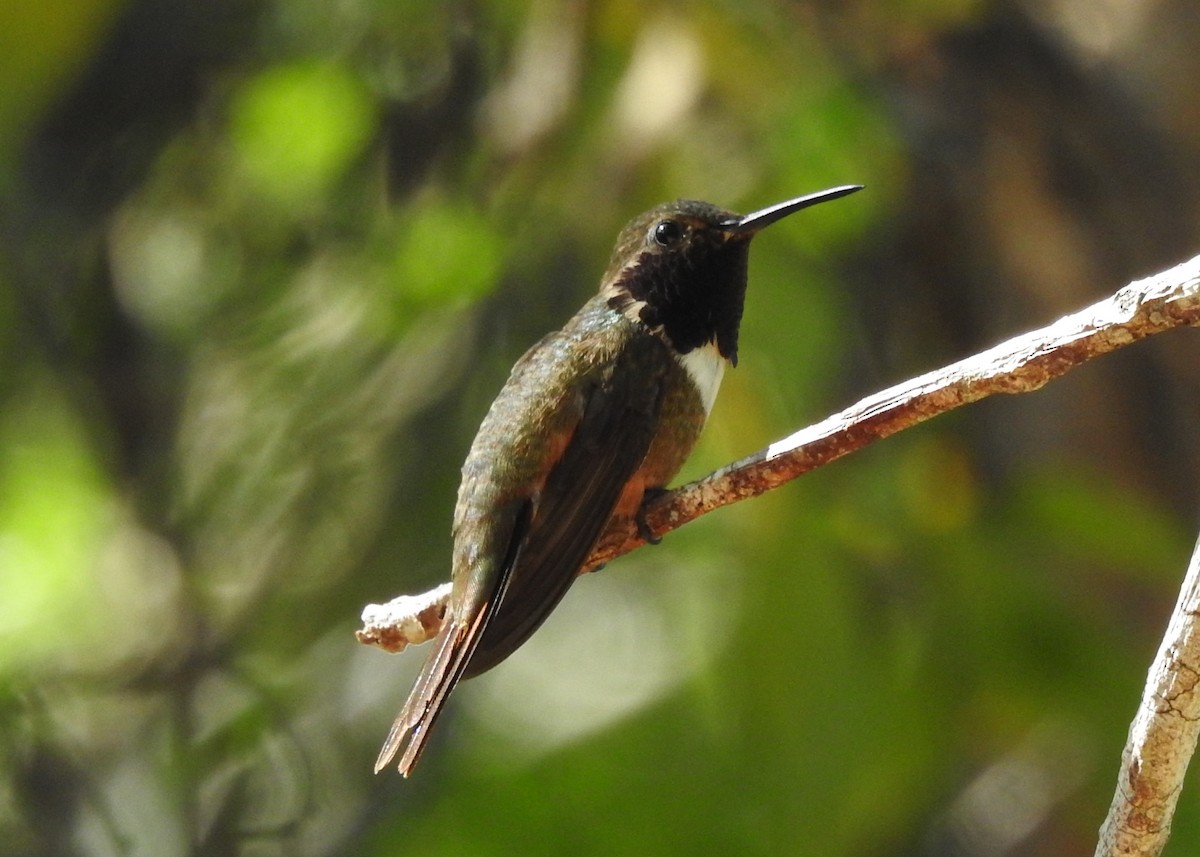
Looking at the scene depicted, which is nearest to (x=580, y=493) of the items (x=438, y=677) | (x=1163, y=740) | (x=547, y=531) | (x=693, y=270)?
(x=547, y=531)

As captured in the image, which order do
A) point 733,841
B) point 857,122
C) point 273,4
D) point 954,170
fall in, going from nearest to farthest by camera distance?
1. point 733,841
2. point 857,122
3. point 954,170
4. point 273,4

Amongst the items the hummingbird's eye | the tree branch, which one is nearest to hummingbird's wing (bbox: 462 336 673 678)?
the tree branch

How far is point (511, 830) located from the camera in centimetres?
371

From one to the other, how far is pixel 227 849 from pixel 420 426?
1.34m

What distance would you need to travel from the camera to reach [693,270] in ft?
11.9

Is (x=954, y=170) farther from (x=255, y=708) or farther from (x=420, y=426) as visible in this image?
(x=255, y=708)

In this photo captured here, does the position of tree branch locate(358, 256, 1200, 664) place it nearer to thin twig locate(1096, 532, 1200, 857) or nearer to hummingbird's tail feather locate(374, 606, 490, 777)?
hummingbird's tail feather locate(374, 606, 490, 777)

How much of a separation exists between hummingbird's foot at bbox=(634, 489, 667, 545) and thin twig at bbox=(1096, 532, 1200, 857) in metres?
1.49

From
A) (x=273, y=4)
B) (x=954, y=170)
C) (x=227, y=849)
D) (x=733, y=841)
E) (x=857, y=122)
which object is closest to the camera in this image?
(x=733, y=841)

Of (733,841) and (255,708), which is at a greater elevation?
(255,708)

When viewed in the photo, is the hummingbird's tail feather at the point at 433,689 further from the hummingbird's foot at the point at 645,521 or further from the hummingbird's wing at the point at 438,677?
the hummingbird's foot at the point at 645,521

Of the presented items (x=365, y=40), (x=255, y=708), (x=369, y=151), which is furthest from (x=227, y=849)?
(x=365, y=40)

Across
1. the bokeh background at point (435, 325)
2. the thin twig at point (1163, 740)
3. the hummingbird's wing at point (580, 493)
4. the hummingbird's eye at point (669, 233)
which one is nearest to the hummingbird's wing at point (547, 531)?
the hummingbird's wing at point (580, 493)

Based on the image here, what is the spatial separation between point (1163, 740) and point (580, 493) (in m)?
1.61
